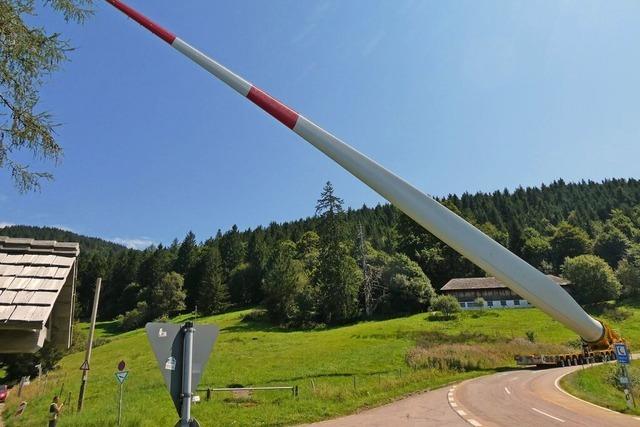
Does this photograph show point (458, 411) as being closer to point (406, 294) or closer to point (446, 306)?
point (446, 306)

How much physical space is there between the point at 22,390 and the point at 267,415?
70.5ft

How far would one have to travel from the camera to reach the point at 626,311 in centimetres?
5938

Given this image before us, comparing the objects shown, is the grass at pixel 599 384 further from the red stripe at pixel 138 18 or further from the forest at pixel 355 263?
the forest at pixel 355 263

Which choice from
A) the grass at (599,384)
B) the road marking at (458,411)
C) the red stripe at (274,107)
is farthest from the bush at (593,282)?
the red stripe at (274,107)

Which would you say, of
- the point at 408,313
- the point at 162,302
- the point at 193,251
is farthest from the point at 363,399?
the point at 193,251

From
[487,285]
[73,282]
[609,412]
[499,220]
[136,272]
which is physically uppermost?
[499,220]

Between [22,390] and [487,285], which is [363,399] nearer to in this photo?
[22,390]

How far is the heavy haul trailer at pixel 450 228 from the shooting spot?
15.0 feet

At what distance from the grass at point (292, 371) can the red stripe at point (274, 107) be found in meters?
12.9

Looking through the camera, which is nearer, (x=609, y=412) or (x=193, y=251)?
(x=609, y=412)

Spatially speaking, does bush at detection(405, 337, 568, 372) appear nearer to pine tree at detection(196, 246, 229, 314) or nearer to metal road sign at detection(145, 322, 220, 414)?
metal road sign at detection(145, 322, 220, 414)

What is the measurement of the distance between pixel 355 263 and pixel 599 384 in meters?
46.2

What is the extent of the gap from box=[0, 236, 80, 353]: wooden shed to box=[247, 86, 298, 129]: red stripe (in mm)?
3316

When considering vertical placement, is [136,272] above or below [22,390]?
above
